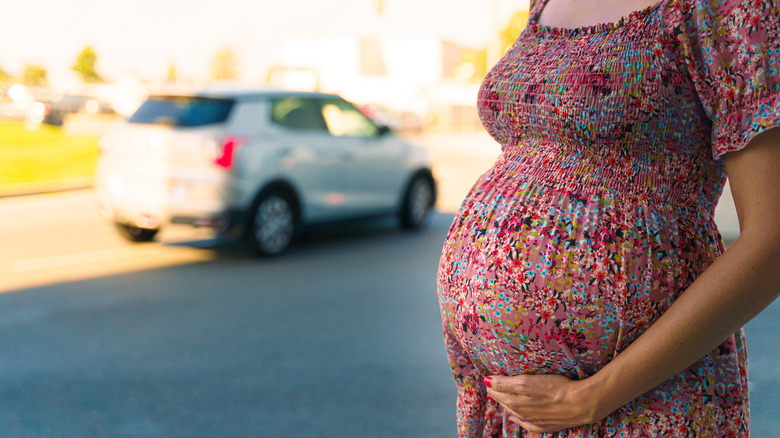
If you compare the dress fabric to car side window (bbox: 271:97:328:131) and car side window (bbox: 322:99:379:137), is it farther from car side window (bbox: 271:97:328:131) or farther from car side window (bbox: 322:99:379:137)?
car side window (bbox: 322:99:379:137)

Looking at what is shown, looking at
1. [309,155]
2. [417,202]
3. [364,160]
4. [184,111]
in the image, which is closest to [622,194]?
[184,111]

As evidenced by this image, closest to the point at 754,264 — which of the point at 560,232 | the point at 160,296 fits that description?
the point at 560,232

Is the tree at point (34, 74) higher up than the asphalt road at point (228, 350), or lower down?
higher up

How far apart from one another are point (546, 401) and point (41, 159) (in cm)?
1695

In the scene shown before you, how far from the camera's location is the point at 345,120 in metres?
9.31

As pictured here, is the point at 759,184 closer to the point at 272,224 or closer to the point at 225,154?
the point at 225,154

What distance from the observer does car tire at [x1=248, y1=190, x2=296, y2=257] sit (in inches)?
323

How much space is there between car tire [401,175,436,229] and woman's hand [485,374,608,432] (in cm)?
845

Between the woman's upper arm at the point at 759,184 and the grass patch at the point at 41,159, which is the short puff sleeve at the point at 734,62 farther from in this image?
the grass patch at the point at 41,159

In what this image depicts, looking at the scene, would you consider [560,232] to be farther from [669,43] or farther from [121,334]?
[121,334]

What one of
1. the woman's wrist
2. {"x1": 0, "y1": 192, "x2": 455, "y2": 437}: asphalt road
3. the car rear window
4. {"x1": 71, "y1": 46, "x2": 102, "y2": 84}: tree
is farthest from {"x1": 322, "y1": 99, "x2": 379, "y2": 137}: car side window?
{"x1": 71, "y1": 46, "x2": 102, "y2": 84}: tree

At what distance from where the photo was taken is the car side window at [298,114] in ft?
28.2

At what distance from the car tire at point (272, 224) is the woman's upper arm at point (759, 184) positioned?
7174 millimetres

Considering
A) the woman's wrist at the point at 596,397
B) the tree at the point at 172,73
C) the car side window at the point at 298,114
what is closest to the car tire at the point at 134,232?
the car side window at the point at 298,114
